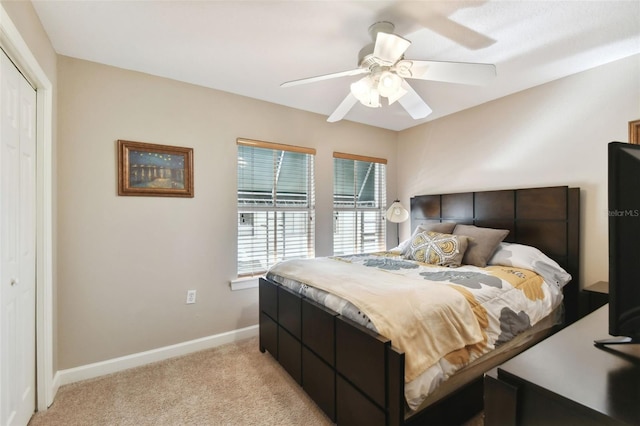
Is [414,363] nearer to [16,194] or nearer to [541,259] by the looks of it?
[541,259]

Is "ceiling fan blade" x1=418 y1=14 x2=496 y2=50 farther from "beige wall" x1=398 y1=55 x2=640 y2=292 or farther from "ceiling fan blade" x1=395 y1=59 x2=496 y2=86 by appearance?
"beige wall" x1=398 y1=55 x2=640 y2=292

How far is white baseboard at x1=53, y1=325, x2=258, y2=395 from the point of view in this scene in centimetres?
219

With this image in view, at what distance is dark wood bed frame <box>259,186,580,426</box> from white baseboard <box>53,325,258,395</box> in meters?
0.44

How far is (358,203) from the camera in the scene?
388cm

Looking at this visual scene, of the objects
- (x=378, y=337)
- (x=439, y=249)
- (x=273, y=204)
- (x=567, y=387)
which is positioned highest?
(x=273, y=204)

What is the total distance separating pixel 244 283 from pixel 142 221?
1.10 metres

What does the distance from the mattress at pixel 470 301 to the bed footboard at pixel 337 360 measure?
0.06 meters

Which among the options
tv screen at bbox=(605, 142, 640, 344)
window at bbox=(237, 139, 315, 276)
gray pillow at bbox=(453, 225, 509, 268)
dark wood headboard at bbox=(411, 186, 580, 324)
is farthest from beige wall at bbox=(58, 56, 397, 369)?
tv screen at bbox=(605, 142, 640, 344)

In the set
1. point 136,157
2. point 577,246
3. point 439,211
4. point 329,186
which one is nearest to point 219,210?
point 136,157

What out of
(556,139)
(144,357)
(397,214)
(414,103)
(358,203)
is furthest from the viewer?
(358,203)

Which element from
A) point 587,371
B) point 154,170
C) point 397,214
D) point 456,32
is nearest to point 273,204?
Answer: point 154,170

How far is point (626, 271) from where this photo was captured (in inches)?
31.9

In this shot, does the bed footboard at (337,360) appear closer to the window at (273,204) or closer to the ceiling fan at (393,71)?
the window at (273,204)

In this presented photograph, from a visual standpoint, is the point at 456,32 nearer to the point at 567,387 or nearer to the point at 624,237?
the point at 624,237
